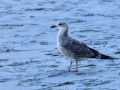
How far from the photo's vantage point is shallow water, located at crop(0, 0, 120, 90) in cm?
887

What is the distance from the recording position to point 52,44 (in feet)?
45.2

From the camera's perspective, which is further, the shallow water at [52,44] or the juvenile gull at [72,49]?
the juvenile gull at [72,49]

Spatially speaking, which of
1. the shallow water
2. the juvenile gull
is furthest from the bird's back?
the shallow water

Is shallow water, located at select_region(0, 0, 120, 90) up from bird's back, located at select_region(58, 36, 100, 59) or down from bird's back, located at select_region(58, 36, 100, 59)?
down

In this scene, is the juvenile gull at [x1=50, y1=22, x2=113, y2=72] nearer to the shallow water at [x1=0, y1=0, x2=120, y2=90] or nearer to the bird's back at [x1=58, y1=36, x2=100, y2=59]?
the bird's back at [x1=58, y1=36, x2=100, y2=59]

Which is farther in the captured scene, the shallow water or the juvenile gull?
the juvenile gull

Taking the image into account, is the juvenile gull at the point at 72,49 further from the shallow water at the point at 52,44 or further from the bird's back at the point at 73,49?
the shallow water at the point at 52,44

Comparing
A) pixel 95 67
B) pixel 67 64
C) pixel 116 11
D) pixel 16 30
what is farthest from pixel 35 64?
pixel 116 11

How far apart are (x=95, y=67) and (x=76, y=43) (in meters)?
1.01

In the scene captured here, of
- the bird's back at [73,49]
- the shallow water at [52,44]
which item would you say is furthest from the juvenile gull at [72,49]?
the shallow water at [52,44]

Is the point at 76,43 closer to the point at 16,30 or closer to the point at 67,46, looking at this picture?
the point at 67,46

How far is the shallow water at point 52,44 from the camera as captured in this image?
29.1ft

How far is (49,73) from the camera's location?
9.66 m

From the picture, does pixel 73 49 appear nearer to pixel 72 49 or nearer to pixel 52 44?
pixel 72 49
